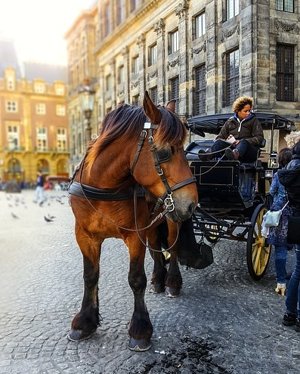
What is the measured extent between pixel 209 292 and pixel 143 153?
257 cm

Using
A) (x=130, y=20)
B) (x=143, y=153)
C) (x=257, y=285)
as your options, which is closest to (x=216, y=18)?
(x=130, y=20)

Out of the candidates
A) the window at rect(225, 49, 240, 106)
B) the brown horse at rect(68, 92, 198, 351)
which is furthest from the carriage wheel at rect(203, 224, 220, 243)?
the window at rect(225, 49, 240, 106)

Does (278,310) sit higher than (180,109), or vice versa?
(180,109)

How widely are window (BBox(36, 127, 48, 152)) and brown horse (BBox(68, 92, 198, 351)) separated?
60.7 metres

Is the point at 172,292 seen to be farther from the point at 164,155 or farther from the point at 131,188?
the point at 164,155

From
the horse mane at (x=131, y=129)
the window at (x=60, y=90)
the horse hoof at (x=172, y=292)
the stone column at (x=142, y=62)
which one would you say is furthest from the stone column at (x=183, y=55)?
the window at (x=60, y=90)

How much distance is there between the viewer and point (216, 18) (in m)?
17.9

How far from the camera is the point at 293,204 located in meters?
3.58

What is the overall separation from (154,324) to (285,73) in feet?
50.9

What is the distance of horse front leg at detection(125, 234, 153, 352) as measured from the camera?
10.3 ft

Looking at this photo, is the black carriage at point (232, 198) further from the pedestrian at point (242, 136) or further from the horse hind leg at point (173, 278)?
the horse hind leg at point (173, 278)

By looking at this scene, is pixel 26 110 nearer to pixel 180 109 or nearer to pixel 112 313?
pixel 180 109

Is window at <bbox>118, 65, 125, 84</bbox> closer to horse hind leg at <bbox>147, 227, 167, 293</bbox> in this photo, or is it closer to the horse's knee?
horse hind leg at <bbox>147, 227, 167, 293</bbox>

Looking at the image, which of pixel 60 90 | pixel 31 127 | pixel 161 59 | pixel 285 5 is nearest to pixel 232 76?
pixel 285 5
